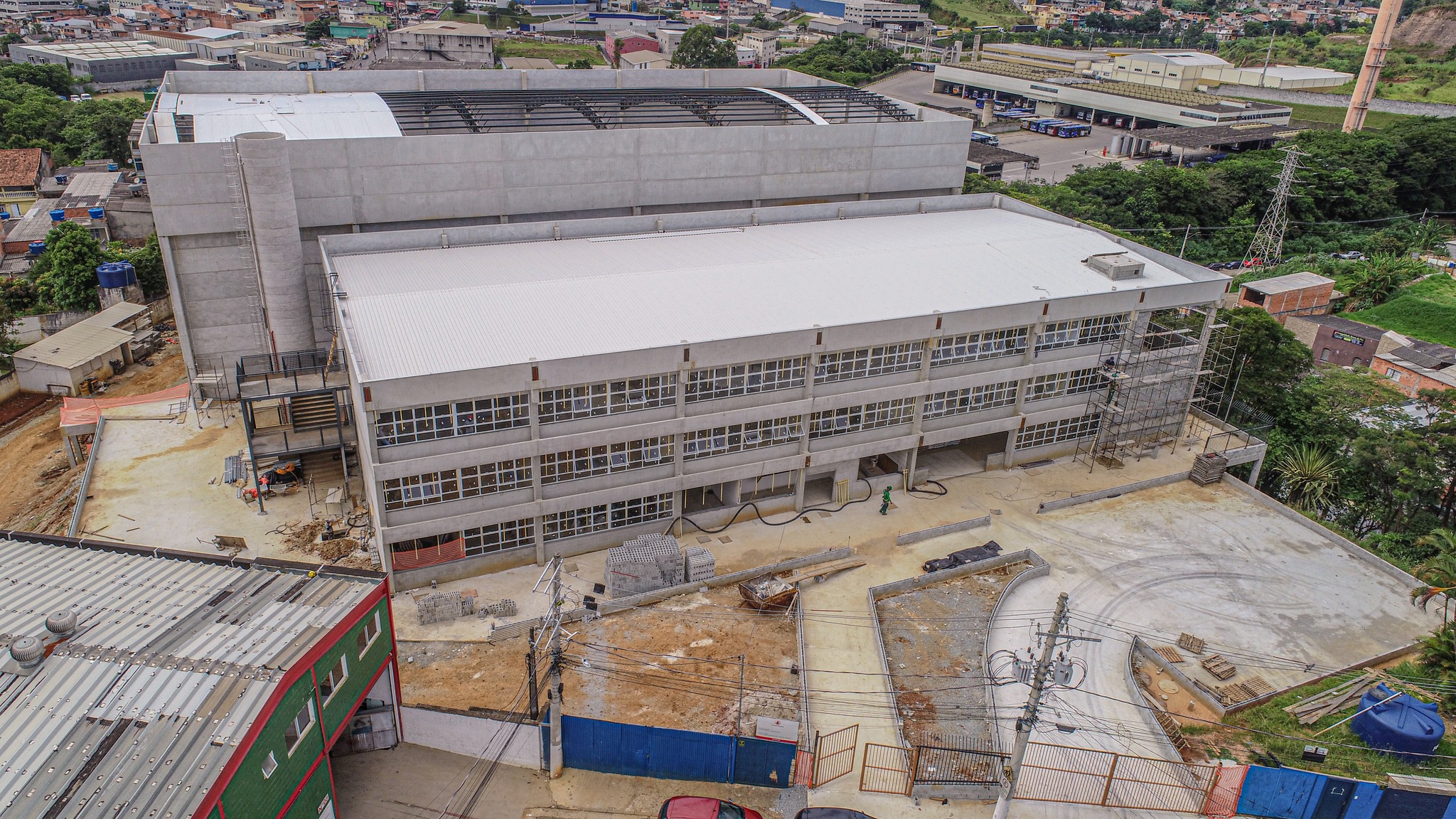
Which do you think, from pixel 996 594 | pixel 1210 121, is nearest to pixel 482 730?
pixel 996 594

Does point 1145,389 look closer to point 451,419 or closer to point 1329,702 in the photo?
point 1329,702

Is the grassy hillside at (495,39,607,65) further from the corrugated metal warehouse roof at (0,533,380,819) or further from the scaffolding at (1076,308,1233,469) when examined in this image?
the corrugated metal warehouse roof at (0,533,380,819)

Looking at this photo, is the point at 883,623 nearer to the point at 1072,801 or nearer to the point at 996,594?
the point at 996,594

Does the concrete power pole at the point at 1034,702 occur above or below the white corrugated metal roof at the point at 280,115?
below

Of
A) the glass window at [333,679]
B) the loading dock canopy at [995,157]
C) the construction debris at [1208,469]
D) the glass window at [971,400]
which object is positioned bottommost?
A: the construction debris at [1208,469]

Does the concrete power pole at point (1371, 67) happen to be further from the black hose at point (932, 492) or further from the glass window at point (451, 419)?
the glass window at point (451, 419)

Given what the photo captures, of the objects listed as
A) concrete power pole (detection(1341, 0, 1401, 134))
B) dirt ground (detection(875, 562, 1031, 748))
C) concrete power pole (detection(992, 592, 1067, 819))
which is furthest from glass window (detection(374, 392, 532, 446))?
concrete power pole (detection(1341, 0, 1401, 134))

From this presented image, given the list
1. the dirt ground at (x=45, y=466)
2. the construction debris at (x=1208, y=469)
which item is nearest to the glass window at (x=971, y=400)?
the construction debris at (x=1208, y=469)
